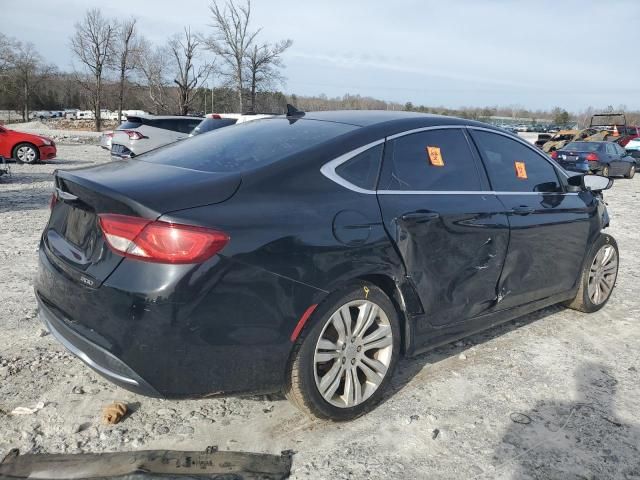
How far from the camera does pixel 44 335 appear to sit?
3.75 meters

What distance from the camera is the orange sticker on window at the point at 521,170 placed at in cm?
394

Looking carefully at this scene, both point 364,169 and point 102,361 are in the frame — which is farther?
point 364,169

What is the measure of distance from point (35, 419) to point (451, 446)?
2.20m

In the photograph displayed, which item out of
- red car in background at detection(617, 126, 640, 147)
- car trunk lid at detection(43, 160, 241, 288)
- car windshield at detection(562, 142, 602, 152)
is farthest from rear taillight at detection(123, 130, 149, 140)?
red car in background at detection(617, 126, 640, 147)

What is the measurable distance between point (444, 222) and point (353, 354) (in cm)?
98

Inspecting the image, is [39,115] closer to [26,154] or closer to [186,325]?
[26,154]

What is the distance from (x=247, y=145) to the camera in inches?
121

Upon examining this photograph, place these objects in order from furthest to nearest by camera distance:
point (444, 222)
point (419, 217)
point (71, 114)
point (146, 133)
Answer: point (71, 114) < point (146, 133) < point (444, 222) < point (419, 217)

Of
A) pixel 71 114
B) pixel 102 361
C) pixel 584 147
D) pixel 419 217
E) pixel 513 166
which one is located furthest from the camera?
pixel 71 114

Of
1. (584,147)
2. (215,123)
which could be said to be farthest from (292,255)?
(584,147)

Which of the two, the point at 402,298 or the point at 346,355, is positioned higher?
the point at 402,298

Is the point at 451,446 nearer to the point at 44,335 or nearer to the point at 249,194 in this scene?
the point at 249,194

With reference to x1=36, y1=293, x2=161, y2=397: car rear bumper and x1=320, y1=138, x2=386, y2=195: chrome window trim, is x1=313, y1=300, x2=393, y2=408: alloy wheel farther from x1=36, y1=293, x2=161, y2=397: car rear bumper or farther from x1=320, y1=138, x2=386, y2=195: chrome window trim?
x1=36, y1=293, x2=161, y2=397: car rear bumper

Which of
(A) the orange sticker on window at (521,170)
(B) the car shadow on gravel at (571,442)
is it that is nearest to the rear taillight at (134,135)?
(A) the orange sticker on window at (521,170)
